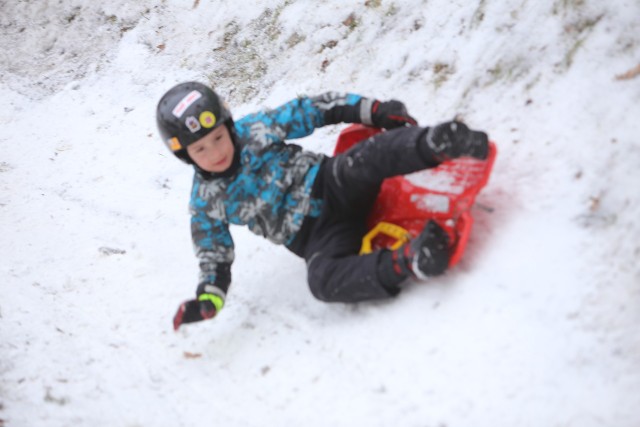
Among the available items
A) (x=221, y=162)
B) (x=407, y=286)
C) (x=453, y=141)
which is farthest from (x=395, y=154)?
(x=221, y=162)

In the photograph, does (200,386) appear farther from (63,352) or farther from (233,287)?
(63,352)

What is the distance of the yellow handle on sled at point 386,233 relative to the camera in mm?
2682

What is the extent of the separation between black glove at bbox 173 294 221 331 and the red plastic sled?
86cm

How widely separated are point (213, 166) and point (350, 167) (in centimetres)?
72

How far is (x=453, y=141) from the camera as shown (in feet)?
7.32

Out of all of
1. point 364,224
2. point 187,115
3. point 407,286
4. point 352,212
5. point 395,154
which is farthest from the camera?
point 364,224

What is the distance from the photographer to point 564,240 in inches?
89.4

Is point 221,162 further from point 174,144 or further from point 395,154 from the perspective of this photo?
point 395,154

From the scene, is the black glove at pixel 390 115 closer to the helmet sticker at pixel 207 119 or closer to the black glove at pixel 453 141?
the black glove at pixel 453 141

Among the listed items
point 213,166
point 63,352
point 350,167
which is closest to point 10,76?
point 63,352

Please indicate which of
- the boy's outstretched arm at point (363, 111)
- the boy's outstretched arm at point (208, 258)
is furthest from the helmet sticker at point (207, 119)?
the boy's outstretched arm at point (363, 111)

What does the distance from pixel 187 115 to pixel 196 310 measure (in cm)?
103

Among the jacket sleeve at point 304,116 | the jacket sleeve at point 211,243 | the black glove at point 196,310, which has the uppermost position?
the jacket sleeve at point 304,116

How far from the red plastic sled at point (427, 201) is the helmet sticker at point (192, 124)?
87 centimetres
